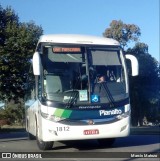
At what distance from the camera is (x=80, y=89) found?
1184cm

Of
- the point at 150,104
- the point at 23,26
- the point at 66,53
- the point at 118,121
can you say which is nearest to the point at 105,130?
the point at 118,121

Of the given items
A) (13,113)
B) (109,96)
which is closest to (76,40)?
(109,96)

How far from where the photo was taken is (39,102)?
12.1m

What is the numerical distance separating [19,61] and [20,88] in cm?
212

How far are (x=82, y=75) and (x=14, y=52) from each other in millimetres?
15674

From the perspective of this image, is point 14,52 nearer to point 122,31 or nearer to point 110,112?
point 110,112

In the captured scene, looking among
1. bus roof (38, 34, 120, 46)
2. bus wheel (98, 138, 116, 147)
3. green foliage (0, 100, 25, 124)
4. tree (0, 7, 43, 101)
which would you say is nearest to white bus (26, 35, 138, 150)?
bus roof (38, 34, 120, 46)

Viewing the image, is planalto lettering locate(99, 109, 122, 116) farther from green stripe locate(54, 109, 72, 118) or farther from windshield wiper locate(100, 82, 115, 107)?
green stripe locate(54, 109, 72, 118)

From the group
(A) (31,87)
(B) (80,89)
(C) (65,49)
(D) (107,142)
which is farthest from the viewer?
(A) (31,87)

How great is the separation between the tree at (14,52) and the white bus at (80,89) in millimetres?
14127


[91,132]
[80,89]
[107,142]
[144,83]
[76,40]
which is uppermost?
[76,40]

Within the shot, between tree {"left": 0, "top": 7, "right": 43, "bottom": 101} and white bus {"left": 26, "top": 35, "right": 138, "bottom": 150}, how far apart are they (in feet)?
46.3

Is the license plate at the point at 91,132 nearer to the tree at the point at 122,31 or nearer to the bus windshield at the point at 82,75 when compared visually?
the bus windshield at the point at 82,75

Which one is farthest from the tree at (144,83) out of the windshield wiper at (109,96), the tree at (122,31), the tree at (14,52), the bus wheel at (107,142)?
the windshield wiper at (109,96)
